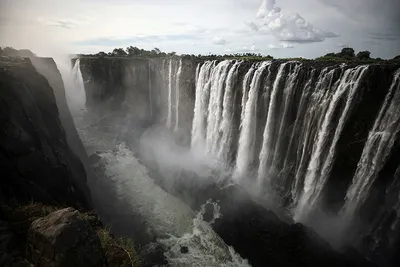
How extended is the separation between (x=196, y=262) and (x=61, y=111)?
16335 mm

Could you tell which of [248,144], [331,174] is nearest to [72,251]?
[331,174]

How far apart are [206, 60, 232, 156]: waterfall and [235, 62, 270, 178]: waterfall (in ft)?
8.74

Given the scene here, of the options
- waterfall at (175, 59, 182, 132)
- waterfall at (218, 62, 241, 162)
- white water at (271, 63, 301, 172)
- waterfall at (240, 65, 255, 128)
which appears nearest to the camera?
white water at (271, 63, 301, 172)

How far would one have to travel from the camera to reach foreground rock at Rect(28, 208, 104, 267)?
4.53 metres

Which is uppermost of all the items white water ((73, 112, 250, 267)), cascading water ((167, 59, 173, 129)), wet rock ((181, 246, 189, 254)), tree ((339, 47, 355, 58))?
tree ((339, 47, 355, 58))

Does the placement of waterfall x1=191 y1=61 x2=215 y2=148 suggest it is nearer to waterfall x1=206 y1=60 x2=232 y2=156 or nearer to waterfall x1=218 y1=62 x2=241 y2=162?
waterfall x1=206 y1=60 x2=232 y2=156

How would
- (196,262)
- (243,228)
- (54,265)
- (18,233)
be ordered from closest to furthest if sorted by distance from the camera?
1. (54,265)
2. (18,233)
3. (196,262)
4. (243,228)

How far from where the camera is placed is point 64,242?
458cm

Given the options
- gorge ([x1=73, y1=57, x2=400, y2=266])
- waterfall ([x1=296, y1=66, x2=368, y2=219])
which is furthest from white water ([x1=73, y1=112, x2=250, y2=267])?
waterfall ([x1=296, y1=66, x2=368, y2=219])

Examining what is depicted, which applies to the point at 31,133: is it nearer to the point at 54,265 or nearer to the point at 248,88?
the point at 54,265

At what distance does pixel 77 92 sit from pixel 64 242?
38.9 metres

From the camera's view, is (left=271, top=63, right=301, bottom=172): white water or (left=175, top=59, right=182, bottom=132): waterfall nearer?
(left=271, top=63, right=301, bottom=172): white water

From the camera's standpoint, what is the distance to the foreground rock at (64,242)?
14.9 feet

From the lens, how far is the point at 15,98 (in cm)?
1030
